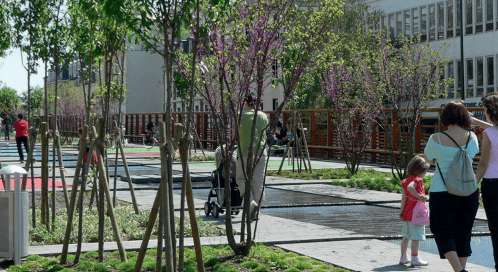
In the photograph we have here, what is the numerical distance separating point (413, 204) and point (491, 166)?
1334 millimetres

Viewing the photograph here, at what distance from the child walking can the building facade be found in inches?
1294

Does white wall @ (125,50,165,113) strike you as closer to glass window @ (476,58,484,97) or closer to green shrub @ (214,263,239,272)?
glass window @ (476,58,484,97)

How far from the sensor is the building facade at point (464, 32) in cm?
4225

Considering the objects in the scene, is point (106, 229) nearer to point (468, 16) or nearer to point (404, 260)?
point (404, 260)

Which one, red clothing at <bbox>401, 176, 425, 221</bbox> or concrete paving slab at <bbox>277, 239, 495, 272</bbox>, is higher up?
red clothing at <bbox>401, 176, 425, 221</bbox>

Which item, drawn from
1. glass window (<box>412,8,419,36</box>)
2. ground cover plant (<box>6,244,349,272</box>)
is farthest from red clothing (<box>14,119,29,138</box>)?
glass window (<box>412,8,419,36</box>)

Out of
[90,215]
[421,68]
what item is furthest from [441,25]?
[90,215]

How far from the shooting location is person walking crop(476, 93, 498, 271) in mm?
6371

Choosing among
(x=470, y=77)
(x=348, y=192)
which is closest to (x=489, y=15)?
(x=470, y=77)

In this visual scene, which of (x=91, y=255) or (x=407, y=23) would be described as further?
(x=407, y=23)

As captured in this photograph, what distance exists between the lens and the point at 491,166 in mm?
6414

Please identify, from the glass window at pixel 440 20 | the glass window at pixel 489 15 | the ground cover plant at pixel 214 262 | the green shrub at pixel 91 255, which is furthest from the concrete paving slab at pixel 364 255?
the glass window at pixel 440 20

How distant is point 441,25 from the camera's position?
4575 centimetres

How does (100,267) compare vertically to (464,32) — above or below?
below
